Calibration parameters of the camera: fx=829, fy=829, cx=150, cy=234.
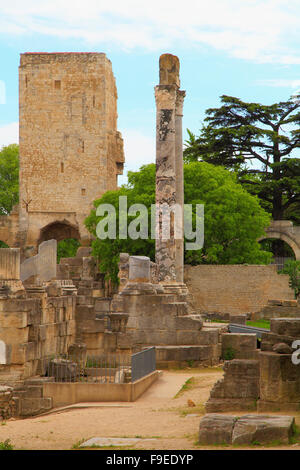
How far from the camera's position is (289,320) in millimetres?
12727

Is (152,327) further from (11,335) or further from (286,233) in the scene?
(286,233)

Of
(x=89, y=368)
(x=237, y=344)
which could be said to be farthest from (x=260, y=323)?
(x=89, y=368)

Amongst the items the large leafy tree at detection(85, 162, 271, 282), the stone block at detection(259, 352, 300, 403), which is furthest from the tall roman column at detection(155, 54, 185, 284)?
the large leafy tree at detection(85, 162, 271, 282)

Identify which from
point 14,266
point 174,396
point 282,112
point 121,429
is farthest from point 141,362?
point 282,112

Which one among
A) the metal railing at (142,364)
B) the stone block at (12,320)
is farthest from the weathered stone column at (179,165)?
the stone block at (12,320)

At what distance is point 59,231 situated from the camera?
53500mm

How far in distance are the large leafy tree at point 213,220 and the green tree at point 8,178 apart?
22.7 m

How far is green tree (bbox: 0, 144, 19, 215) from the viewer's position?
62469 mm

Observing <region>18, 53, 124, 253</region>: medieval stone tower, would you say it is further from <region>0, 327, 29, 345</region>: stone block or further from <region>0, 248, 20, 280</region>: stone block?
<region>0, 327, 29, 345</region>: stone block

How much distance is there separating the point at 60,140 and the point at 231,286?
18.2 meters

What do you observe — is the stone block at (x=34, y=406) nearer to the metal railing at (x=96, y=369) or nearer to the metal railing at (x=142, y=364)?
the metal railing at (x=96, y=369)

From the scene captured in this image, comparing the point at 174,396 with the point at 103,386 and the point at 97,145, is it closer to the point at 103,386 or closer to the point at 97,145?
the point at 103,386

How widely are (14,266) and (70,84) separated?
3577cm

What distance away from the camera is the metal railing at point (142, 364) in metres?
15.6
